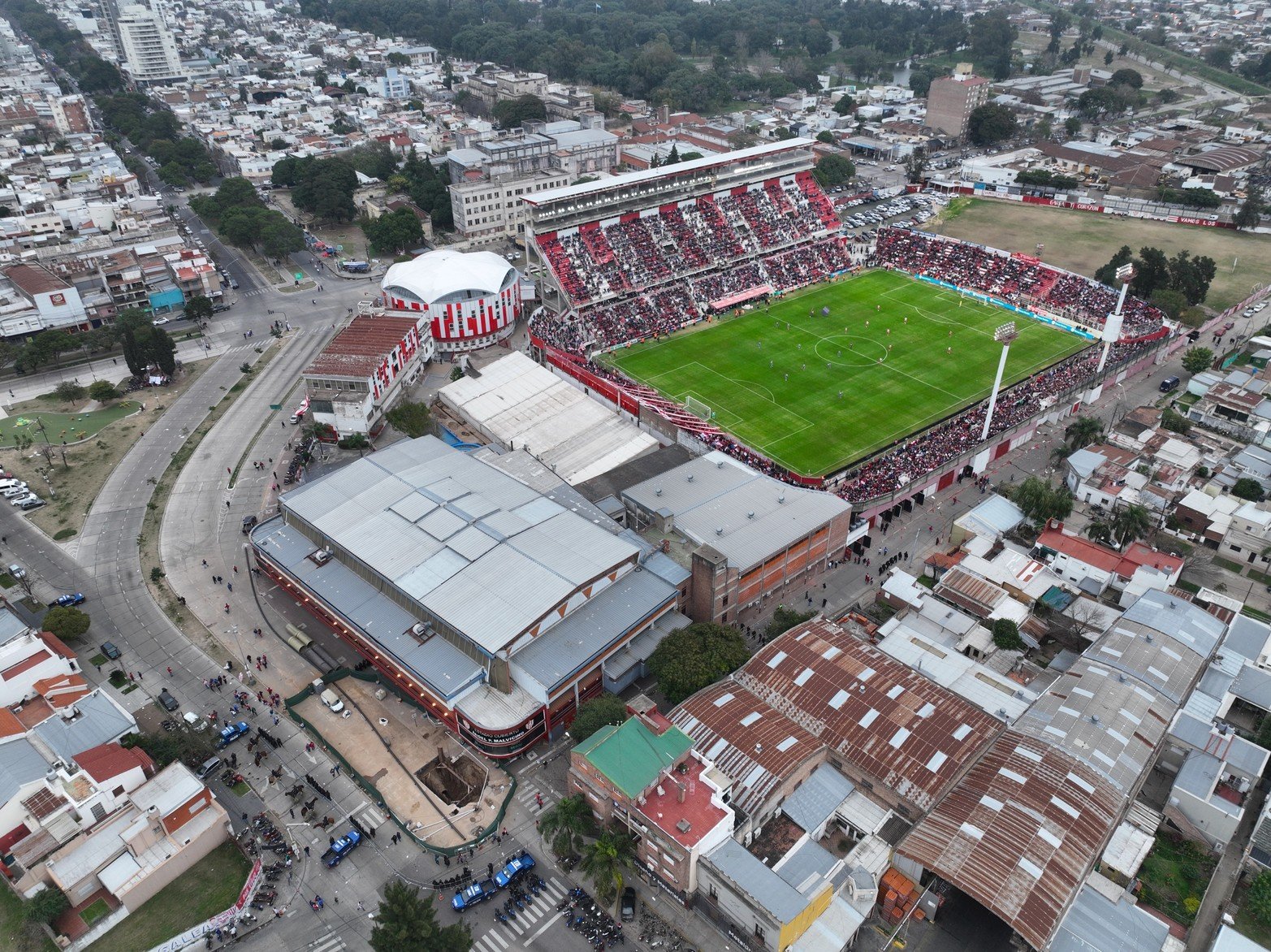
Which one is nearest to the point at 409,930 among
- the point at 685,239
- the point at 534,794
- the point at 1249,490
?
the point at 534,794

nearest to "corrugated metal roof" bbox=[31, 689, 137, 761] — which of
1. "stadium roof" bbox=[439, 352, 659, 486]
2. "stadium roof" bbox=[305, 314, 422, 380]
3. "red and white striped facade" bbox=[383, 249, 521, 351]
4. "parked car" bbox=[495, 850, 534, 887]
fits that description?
"parked car" bbox=[495, 850, 534, 887]

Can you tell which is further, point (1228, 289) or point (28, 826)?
point (1228, 289)

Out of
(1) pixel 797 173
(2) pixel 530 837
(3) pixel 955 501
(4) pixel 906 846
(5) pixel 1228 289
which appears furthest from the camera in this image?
(1) pixel 797 173

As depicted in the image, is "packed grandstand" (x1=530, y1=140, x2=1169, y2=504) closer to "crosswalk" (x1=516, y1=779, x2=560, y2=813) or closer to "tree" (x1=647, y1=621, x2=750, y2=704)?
"tree" (x1=647, y1=621, x2=750, y2=704)

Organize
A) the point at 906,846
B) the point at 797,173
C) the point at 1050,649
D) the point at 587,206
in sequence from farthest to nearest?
the point at 797,173 → the point at 587,206 → the point at 1050,649 → the point at 906,846

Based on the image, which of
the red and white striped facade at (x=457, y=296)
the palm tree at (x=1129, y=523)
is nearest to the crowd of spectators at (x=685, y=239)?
the red and white striped facade at (x=457, y=296)

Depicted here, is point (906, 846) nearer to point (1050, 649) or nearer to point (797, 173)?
point (1050, 649)

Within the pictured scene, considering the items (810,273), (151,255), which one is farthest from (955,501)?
(151,255)

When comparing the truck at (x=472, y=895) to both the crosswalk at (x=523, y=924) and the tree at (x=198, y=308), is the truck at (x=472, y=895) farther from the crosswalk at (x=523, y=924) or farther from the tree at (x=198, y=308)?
the tree at (x=198, y=308)
